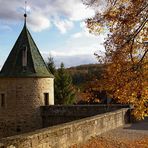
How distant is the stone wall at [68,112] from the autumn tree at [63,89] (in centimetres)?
1382

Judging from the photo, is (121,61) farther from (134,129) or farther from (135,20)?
(134,129)

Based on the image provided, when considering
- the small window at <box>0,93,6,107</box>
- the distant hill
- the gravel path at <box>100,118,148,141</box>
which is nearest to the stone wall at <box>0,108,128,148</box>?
the gravel path at <box>100,118,148,141</box>

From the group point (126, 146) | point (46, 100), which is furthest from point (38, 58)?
point (126, 146)

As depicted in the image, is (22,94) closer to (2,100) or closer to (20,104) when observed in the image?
(20,104)

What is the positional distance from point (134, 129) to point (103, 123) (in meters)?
2.72

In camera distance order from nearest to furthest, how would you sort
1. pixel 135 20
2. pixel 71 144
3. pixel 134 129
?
pixel 135 20 < pixel 71 144 < pixel 134 129

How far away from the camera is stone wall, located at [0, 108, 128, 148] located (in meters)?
10.8

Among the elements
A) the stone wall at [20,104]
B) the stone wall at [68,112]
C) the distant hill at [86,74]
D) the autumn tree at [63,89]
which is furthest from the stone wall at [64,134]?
the autumn tree at [63,89]

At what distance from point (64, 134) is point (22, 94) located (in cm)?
1290

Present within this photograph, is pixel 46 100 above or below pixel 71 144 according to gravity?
above

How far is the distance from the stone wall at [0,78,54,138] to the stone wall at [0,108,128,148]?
802cm

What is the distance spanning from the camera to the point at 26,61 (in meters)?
27.0

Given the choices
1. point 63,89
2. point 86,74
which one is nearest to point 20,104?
point 63,89

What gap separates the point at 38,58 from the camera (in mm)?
27922
